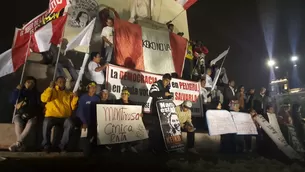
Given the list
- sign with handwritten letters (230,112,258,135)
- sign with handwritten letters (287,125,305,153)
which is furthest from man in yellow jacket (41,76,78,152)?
sign with handwritten letters (287,125,305,153)

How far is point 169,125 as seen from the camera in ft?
23.1

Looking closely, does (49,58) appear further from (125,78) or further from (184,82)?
(184,82)

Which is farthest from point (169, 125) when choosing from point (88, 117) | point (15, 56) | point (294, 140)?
point (294, 140)

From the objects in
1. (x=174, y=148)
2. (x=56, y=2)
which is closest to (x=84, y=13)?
(x=56, y=2)

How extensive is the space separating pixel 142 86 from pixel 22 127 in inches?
144

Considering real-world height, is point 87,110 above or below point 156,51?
below

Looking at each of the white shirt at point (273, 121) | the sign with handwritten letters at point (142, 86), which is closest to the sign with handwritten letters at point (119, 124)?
the sign with handwritten letters at point (142, 86)

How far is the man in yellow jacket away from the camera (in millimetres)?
5800

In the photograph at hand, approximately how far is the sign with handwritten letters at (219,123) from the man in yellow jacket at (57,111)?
415 cm

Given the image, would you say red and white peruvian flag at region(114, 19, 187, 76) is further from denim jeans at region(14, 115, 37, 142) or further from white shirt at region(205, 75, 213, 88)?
denim jeans at region(14, 115, 37, 142)

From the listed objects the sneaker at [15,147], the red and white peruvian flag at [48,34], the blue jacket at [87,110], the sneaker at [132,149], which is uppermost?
the red and white peruvian flag at [48,34]

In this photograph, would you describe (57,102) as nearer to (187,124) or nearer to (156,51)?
(187,124)

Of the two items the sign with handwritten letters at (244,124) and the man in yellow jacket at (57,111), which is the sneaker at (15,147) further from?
the sign with handwritten letters at (244,124)

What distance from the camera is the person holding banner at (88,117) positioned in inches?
235
